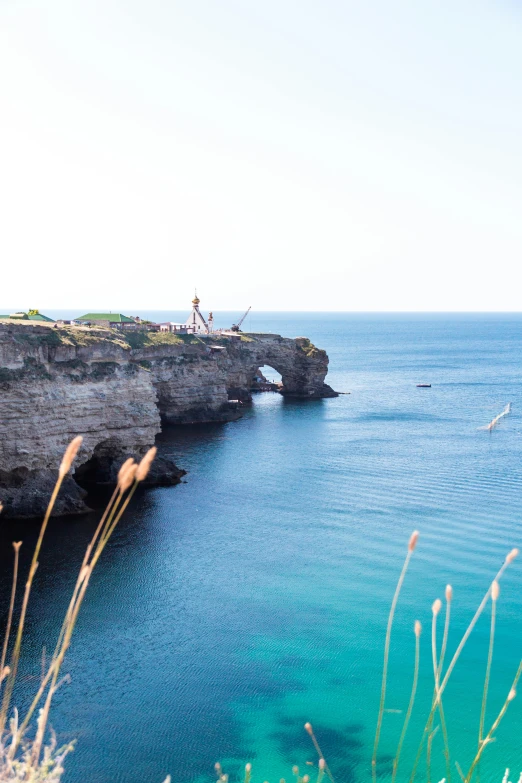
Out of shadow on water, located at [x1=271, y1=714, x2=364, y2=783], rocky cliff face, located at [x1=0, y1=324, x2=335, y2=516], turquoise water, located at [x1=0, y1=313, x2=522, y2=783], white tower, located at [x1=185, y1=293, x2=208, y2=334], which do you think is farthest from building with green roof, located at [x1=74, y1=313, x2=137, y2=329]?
shadow on water, located at [x1=271, y1=714, x2=364, y2=783]

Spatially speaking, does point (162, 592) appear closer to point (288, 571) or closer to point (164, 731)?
point (288, 571)

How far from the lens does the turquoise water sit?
22.0m

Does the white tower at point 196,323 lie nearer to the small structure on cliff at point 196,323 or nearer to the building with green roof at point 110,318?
the small structure on cliff at point 196,323

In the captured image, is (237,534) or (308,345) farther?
(308,345)

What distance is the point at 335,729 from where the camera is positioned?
2256 cm

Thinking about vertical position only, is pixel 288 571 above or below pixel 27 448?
below

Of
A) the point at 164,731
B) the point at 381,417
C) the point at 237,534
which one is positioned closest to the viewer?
the point at 164,731

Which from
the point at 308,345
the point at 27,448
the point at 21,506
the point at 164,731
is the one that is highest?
the point at 308,345

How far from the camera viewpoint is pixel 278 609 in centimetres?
3077

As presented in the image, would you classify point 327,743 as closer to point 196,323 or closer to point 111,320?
point 111,320

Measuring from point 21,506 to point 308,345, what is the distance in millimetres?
60876

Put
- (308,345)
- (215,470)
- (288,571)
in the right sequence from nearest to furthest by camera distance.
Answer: (288,571) < (215,470) < (308,345)

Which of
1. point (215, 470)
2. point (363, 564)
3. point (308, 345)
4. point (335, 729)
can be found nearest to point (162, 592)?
point (363, 564)

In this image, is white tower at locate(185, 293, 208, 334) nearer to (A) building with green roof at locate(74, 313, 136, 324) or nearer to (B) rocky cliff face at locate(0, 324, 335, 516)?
(A) building with green roof at locate(74, 313, 136, 324)
